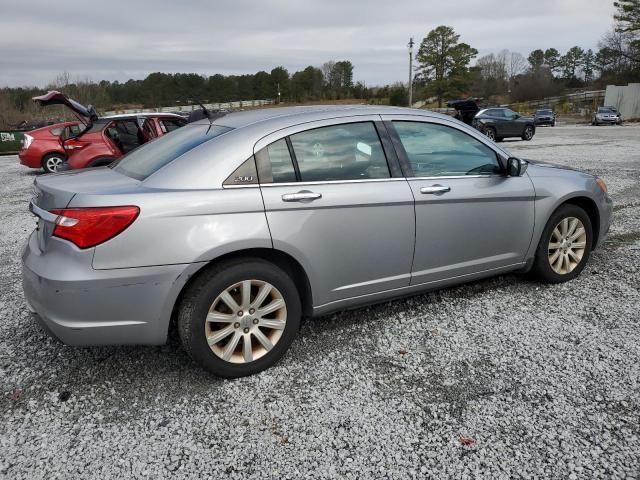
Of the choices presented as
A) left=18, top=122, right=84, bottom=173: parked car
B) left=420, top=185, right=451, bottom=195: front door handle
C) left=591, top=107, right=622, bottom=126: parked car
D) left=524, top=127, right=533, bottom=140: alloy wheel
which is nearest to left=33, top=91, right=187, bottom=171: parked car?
left=18, top=122, right=84, bottom=173: parked car

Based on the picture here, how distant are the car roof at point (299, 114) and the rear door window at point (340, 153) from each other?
0.35 ft

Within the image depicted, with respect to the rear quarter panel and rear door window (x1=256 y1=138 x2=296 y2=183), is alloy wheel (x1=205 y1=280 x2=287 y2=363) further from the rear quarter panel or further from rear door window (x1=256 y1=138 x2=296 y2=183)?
rear door window (x1=256 y1=138 x2=296 y2=183)

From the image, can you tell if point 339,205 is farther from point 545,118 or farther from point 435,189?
point 545,118

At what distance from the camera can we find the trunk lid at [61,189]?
263 centimetres

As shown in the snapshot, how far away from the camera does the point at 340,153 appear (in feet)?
10.3

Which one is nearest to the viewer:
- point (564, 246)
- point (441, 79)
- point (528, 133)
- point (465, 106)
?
point (564, 246)

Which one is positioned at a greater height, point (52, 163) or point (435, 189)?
point (435, 189)

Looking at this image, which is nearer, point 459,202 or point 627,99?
point 459,202

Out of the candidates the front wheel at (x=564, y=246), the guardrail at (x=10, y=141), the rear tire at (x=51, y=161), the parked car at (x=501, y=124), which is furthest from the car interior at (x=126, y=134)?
the parked car at (x=501, y=124)

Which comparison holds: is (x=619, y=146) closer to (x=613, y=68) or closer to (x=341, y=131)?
(x=341, y=131)

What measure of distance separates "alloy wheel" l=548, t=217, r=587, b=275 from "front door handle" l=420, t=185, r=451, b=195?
126 cm

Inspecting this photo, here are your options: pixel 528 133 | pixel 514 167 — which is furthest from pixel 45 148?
pixel 528 133

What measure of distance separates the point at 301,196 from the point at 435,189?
1.02 m

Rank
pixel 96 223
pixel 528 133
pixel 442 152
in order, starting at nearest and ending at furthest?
pixel 96 223 → pixel 442 152 → pixel 528 133
